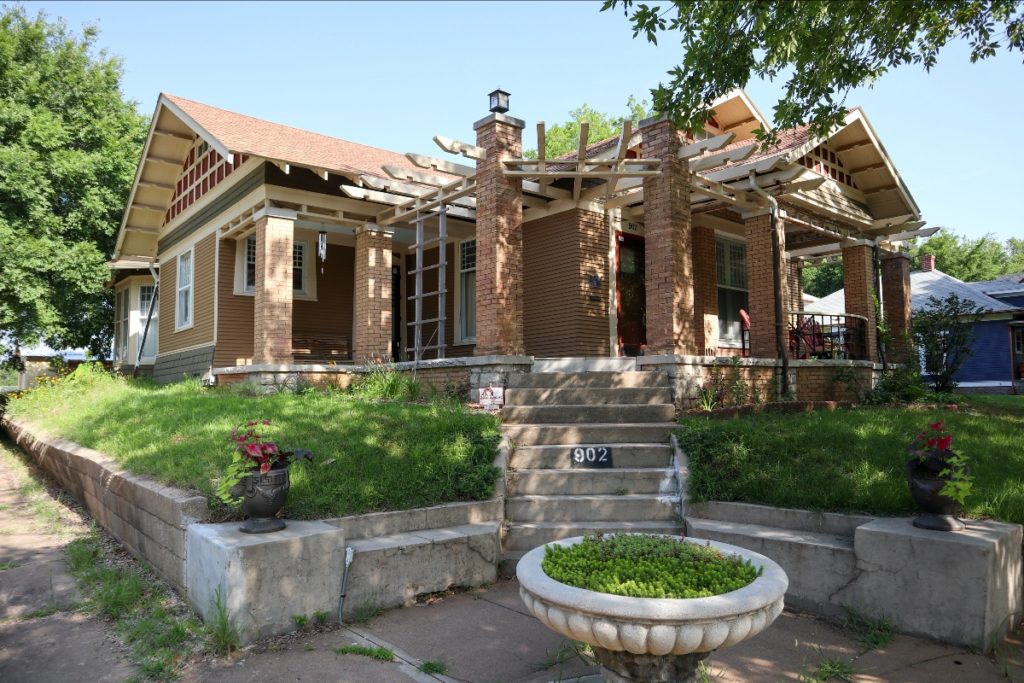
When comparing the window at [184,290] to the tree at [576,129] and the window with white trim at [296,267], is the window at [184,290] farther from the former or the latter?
the tree at [576,129]

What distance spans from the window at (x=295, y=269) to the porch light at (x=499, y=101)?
20.3 feet

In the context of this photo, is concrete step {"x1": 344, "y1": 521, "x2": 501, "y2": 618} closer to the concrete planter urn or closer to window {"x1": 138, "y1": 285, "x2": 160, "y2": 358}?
the concrete planter urn

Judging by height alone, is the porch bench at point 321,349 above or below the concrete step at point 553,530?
above

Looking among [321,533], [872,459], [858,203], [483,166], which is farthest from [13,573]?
[858,203]

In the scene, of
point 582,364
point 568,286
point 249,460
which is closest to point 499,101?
point 568,286

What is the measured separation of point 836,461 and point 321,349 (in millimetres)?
10478

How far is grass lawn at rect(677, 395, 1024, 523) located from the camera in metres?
5.27

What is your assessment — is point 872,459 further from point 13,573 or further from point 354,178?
point 354,178

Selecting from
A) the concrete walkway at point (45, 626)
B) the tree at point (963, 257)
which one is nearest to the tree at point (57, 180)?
the concrete walkway at point (45, 626)

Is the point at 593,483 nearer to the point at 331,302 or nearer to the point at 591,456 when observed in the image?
the point at 591,456

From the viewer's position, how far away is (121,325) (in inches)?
850

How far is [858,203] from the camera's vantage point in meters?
13.7

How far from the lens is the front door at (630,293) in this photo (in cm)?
1235

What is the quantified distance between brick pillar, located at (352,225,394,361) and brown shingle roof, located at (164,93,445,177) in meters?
1.22
